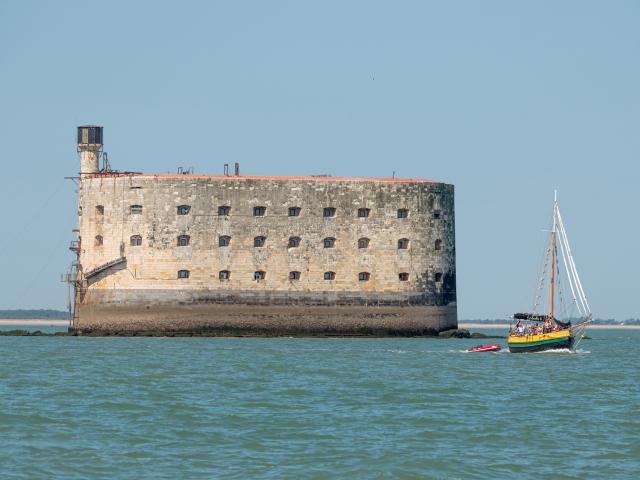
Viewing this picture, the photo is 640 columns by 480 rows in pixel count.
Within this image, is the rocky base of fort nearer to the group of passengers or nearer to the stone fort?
the stone fort

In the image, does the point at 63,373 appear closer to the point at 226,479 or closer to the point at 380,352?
the point at 380,352

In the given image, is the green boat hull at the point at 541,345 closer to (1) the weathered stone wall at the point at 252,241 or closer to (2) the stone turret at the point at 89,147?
(1) the weathered stone wall at the point at 252,241

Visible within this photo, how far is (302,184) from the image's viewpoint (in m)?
62.8

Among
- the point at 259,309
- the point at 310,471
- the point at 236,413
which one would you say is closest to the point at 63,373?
the point at 236,413

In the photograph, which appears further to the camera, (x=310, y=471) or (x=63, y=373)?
(x=63, y=373)

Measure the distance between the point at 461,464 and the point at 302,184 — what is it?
40.7 metres

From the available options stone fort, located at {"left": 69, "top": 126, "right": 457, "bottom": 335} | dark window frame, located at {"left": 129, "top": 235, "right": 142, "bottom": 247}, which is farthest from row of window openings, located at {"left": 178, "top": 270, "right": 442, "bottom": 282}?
dark window frame, located at {"left": 129, "top": 235, "right": 142, "bottom": 247}

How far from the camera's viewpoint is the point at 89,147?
67.6 meters

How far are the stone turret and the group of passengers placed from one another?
24514 mm

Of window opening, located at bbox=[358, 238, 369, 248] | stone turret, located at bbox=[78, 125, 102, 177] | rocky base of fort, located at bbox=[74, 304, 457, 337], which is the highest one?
stone turret, located at bbox=[78, 125, 102, 177]

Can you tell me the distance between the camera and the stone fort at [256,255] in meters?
62.4

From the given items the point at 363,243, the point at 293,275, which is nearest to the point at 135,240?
the point at 293,275

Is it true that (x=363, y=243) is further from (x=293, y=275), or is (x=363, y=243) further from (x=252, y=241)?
(x=252, y=241)

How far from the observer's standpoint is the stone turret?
67.3m
